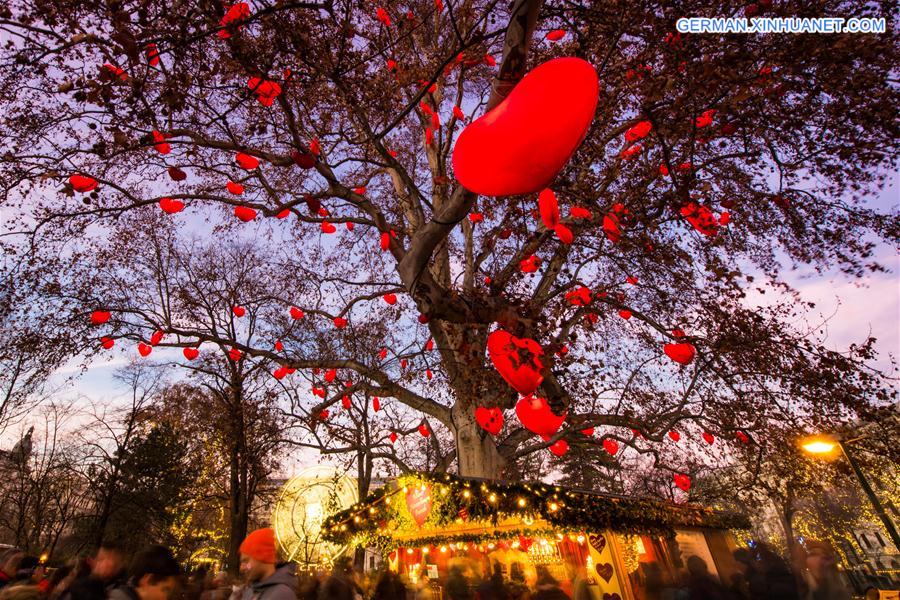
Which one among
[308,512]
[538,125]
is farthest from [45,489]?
[538,125]

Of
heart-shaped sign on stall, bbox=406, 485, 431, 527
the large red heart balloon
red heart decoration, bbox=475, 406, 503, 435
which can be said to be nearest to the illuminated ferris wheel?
heart-shaped sign on stall, bbox=406, 485, 431, 527

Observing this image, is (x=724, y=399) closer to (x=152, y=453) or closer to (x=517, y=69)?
(x=517, y=69)

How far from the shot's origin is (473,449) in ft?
27.6

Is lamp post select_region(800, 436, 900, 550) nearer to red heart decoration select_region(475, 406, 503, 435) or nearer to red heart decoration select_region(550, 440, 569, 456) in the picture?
red heart decoration select_region(550, 440, 569, 456)

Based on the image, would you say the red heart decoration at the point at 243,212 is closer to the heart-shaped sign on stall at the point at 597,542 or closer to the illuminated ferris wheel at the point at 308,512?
the illuminated ferris wheel at the point at 308,512

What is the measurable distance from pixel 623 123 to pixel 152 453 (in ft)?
90.3

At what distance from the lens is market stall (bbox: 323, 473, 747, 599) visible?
6898 mm

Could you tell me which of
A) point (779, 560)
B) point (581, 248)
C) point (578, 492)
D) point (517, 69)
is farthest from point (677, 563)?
point (517, 69)

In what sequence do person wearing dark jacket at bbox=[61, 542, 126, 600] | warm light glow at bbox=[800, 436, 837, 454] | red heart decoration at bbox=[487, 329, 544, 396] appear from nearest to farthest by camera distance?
1. person wearing dark jacket at bbox=[61, 542, 126, 600]
2. red heart decoration at bbox=[487, 329, 544, 396]
3. warm light glow at bbox=[800, 436, 837, 454]

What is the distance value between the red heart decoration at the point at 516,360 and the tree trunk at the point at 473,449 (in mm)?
4259

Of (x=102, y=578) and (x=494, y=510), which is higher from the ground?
(x=494, y=510)

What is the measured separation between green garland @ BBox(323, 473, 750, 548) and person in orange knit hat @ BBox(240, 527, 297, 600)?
3914 mm

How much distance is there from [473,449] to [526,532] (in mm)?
2038

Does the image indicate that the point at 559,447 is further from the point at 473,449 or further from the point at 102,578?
the point at 102,578
